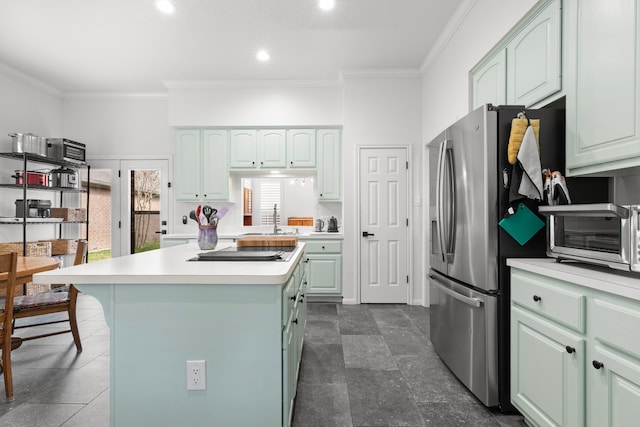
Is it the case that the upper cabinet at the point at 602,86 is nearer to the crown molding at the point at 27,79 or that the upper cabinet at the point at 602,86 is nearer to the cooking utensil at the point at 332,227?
the cooking utensil at the point at 332,227

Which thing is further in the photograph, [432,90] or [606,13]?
[432,90]

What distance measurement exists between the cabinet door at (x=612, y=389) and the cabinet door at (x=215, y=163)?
4155 millimetres

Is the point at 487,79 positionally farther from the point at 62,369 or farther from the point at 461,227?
the point at 62,369

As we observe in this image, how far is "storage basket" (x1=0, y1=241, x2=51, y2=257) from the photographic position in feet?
13.0

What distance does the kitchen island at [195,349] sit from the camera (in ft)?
4.52

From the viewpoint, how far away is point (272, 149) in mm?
4516

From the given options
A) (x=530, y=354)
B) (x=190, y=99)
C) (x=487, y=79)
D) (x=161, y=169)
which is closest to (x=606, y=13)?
(x=487, y=79)

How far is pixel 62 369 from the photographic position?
2344 mm

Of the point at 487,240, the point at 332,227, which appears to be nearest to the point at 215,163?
the point at 332,227

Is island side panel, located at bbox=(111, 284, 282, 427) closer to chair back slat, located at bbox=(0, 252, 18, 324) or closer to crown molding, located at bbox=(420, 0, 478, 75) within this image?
chair back slat, located at bbox=(0, 252, 18, 324)

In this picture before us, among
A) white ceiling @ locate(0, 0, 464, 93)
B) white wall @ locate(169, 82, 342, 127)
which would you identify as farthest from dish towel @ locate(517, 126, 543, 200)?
white wall @ locate(169, 82, 342, 127)

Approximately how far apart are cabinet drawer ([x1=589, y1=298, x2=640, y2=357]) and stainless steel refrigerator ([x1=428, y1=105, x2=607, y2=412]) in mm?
583

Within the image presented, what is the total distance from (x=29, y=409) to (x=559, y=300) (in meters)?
2.83

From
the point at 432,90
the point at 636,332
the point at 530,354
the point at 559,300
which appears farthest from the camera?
the point at 432,90
